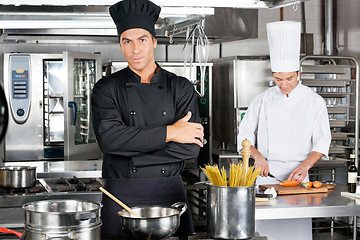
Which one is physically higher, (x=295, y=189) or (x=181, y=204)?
(x=181, y=204)

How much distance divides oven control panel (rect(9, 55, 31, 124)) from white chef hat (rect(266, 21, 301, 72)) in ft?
12.0

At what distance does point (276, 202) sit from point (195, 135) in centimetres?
85

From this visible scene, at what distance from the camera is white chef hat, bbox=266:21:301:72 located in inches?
143

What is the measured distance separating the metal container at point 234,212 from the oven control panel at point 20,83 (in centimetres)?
497

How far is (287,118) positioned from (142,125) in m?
1.58

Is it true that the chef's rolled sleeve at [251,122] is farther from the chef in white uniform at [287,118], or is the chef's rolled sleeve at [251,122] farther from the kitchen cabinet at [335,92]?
the kitchen cabinet at [335,92]

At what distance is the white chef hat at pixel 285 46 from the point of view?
3.63m

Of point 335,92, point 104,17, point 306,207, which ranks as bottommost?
point 306,207

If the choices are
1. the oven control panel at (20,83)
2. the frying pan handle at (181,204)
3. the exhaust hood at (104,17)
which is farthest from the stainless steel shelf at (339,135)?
the frying pan handle at (181,204)

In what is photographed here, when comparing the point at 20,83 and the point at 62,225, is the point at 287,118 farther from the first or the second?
the point at 20,83

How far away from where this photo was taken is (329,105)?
20.5ft

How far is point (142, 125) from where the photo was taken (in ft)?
8.04

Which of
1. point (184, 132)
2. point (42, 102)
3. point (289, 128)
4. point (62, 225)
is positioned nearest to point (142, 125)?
point (184, 132)

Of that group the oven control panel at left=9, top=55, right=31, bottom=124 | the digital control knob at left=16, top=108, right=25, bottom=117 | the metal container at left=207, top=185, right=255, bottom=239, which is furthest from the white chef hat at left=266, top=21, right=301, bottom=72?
the digital control knob at left=16, top=108, right=25, bottom=117
